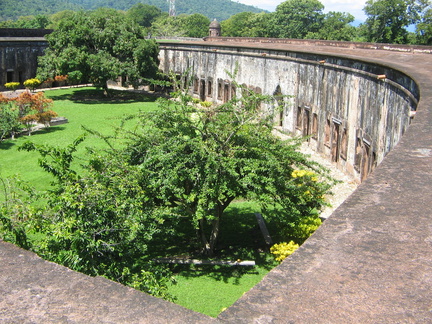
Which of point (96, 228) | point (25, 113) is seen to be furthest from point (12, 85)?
point (96, 228)

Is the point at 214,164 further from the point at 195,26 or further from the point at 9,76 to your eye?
the point at 195,26

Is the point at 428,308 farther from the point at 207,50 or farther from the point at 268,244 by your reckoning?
the point at 207,50

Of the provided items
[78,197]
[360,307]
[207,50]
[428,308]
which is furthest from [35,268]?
[207,50]

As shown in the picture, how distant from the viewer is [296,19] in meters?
70.8

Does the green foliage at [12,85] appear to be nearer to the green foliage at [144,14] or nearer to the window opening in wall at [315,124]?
the window opening in wall at [315,124]

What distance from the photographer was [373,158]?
1217 cm

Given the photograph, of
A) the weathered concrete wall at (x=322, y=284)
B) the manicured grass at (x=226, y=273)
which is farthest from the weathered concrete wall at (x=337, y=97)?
the weathered concrete wall at (x=322, y=284)

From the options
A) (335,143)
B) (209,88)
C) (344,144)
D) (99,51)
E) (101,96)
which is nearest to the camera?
(344,144)

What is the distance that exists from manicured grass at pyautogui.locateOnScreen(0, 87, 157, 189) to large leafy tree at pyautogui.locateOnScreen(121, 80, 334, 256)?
73.7 inches

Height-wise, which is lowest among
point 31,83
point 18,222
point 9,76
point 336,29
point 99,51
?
point 18,222

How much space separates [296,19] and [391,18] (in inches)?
1042

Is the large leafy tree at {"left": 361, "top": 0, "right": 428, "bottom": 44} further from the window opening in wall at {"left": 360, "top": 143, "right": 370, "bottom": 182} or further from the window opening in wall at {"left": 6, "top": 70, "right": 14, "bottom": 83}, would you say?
the window opening in wall at {"left": 360, "top": 143, "right": 370, "bottom": 182}

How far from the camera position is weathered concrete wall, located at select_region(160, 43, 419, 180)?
11008 millimetres

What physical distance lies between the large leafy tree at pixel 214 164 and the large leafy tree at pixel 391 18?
38.6 meters
